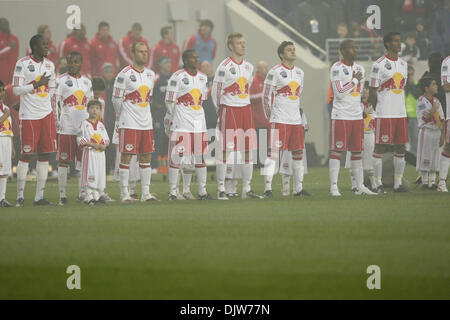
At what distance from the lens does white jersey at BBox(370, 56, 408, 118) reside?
53.5 feet

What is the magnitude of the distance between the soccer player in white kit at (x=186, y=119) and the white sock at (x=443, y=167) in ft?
13.0

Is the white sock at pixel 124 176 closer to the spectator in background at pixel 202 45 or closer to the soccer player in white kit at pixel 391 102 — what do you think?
the soccer player in white kit at pixel 391 102

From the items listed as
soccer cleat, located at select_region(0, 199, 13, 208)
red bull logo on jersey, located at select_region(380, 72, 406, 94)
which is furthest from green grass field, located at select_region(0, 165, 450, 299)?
red bull logo on jersey, located at select_region(380, 72, 406, 94)

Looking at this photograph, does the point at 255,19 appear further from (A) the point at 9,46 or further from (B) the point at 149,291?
(B) the point at 149,291

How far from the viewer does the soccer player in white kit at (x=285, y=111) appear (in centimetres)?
1578

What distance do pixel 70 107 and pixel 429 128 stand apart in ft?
20.4

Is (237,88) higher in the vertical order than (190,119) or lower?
higher

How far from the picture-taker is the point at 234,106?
614 inches

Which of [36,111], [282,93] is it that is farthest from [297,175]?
[36,111]

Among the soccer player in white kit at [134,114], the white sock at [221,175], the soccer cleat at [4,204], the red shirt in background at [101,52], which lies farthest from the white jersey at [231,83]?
the red shirt in background at [101,52]

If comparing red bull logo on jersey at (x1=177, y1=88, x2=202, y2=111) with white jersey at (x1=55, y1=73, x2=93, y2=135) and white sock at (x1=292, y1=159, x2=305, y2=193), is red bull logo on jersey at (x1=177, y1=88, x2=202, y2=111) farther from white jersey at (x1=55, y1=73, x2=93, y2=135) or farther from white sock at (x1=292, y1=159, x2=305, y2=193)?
white sock at (x1=292, y1=159, x2=305, y2=193)

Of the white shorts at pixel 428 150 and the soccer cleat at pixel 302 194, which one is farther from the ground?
the white shorts at pixel 428 150

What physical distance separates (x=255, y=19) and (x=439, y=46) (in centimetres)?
516

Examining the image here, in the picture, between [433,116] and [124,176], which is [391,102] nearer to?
[433,116]
